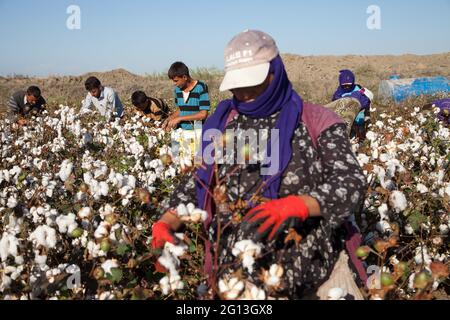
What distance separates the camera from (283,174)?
1561 mm

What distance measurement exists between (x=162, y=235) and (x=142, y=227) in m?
0.96

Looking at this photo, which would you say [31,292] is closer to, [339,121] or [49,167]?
[339,121]

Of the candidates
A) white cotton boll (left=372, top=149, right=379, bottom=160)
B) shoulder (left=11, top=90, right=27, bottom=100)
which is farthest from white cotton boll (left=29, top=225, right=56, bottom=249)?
shoulder (left=11, top=90, right=27, bottom=100)

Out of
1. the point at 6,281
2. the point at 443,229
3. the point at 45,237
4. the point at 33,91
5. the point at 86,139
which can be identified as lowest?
the point at 443,229

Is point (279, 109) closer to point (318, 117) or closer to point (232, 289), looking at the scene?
point (318, 117)

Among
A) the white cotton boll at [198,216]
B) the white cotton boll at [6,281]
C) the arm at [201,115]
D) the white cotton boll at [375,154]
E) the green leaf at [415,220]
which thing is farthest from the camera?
the arm at [201,115]

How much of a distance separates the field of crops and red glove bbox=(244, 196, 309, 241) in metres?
0.07

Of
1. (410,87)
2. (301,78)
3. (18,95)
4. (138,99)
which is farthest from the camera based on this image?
(301,78)

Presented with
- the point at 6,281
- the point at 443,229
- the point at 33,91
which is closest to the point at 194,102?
the point at 33,91

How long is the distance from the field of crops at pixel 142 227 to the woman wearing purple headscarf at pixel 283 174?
118 millimetres

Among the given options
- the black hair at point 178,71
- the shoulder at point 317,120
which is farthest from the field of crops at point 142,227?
the black hair at point 178,71

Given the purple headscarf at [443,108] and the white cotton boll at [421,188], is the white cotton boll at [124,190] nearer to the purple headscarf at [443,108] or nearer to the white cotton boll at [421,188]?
the white cotton boll at [421,188]

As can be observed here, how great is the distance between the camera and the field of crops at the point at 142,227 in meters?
1.45

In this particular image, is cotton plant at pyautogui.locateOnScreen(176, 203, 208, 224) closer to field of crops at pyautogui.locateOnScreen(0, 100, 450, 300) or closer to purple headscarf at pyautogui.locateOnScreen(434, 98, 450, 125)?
field of crops at pyautogui.locateOnScreen(0, 100, 450, 300)
